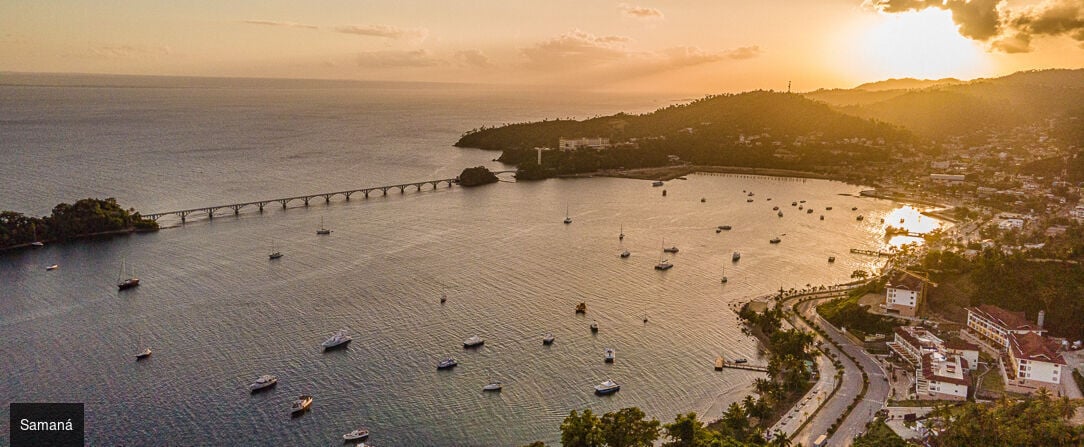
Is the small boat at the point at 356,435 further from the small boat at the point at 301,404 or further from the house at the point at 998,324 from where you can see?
the house at the point at 998,324

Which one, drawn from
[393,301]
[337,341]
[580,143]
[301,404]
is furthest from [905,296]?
[580,143]

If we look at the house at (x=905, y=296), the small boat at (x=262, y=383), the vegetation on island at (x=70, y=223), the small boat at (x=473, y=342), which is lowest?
the small boat at (x=262, y=383)

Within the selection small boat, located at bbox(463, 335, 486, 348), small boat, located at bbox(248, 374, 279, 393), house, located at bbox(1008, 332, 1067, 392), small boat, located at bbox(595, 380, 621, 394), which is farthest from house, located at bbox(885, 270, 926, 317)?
small boat, located at bbox(248, 374, 279, 393)

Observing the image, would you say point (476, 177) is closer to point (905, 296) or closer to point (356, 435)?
point (905, 296)

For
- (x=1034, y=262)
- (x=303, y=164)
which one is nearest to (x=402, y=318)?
(x=1034, y=262)

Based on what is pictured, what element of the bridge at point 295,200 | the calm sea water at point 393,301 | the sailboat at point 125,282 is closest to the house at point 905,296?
the calm sea water at point 393,301

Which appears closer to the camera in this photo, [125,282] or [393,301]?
[393,301]

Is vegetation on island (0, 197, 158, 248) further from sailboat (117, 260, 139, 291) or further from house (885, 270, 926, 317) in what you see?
house (885, 270, 926, 317)
